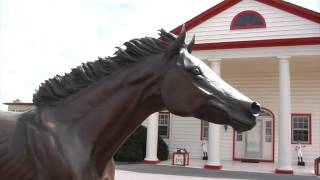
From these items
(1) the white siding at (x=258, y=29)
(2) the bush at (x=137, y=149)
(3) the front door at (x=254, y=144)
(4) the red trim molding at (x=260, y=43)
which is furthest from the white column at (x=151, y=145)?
(3) the front door at (x=254, y=144)

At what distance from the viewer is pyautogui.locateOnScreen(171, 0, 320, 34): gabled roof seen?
16625 mm

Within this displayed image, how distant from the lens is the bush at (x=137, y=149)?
1956cm

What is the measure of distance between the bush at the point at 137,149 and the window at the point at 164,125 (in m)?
1.43

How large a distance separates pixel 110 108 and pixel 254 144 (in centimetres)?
1855

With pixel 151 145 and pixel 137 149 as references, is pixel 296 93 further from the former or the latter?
pixel 137 149

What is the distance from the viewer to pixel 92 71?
2.80 metres

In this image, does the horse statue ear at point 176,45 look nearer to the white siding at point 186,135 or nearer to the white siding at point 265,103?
the white siding at point 265,103

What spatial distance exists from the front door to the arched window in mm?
5091

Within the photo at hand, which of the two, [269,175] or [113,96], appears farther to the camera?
[269,175]

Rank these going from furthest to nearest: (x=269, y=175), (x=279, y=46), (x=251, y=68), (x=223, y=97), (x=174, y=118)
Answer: (x=174, y=118)
(x=251, y=68)
(x=279, y=46)
(x=269, y=175)
(x=223, y=97)

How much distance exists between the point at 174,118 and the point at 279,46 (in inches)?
292

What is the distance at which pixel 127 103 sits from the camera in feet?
8.91

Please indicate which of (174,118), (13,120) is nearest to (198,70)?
(13,120)

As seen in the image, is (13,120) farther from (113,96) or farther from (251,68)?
(251,68)
